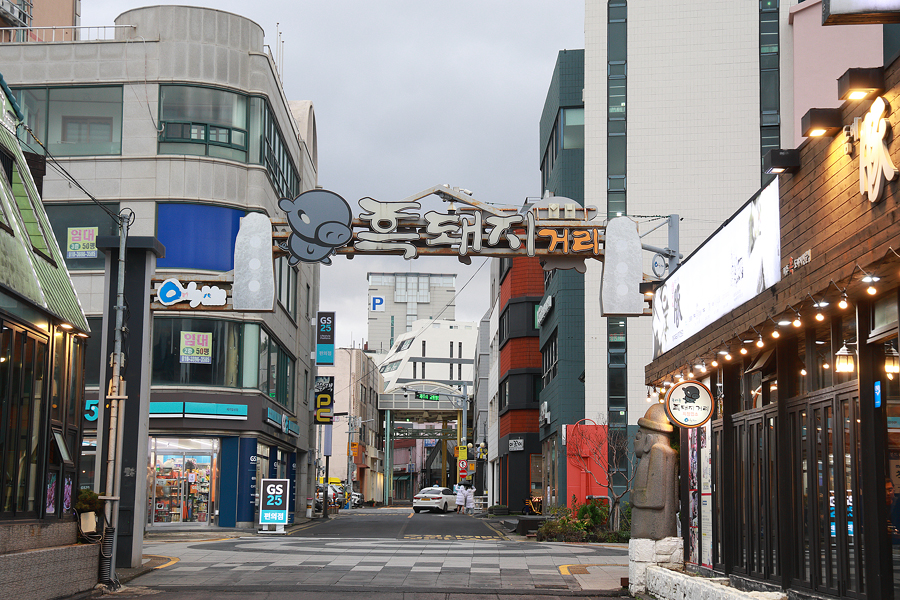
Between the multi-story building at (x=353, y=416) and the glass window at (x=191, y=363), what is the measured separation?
46.7 m

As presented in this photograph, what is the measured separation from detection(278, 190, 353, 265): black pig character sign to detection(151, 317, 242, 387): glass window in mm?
16423

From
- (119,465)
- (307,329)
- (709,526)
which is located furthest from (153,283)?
(307,329)

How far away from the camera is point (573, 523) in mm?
28891

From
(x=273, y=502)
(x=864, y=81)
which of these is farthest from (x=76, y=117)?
(x=864, y=81)

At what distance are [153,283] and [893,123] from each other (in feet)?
45.9

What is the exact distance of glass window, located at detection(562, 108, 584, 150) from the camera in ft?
133

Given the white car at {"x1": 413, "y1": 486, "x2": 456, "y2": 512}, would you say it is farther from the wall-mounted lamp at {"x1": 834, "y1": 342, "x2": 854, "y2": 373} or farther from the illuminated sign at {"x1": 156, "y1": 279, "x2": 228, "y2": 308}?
the wall-mounted lamp at {"x1": 834, "y1": 342, "x2": 854, "y2": 373}

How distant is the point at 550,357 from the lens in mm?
45812

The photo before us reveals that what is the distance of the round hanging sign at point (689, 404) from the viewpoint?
1409 centimetres

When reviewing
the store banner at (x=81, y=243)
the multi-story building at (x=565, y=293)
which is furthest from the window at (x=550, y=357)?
the store banner at (x=81, y=243)

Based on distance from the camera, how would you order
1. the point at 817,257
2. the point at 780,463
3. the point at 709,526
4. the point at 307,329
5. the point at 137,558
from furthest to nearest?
the point at 307,329 < the point at 137,558 < the point at 709,526 < the point at 780,463 < the point at 817,257

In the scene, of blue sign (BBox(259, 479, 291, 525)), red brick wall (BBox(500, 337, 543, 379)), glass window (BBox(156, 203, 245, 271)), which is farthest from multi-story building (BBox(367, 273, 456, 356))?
blue sign (BBox(259, 479, 291, 525))

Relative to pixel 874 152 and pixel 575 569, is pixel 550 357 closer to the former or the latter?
pixel 575 569

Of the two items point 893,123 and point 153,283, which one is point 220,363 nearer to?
point 153,283
